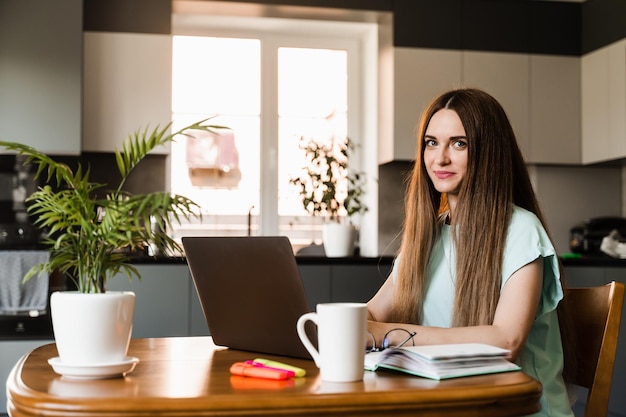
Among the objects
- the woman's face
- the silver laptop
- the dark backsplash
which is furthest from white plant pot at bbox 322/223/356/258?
the silver laptop

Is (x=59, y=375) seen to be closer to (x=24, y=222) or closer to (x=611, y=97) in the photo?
(x=24, y=222)

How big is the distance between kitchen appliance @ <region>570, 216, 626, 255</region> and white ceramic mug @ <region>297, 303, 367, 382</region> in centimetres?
392

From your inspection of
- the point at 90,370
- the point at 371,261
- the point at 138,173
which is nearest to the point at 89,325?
the point at 90,370

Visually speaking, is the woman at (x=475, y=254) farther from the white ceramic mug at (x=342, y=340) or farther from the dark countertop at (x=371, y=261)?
the dark countertop at (x=371, y=261)

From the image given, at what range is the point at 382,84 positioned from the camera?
16.3ft

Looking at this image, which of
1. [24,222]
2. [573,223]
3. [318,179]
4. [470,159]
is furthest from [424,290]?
[573,223]

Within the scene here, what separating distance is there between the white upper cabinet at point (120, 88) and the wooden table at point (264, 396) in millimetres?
3234

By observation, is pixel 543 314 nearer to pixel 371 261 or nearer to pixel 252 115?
pixel 371 261

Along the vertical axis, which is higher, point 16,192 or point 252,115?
point 252,115

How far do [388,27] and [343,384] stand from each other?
12.7ft

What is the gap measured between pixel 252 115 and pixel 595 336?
3.55 metres

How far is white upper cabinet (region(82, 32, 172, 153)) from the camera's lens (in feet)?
14.7

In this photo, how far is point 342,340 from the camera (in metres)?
1.25

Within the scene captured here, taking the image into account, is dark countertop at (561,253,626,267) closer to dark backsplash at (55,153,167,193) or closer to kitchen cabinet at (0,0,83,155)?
dark backsplash at (55,153,167,193)
